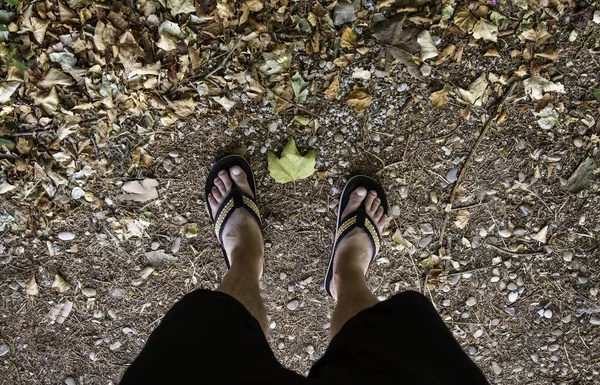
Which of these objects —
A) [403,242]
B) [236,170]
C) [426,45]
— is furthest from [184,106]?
[403,242]

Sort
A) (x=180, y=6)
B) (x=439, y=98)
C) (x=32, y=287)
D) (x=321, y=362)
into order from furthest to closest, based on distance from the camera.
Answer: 1. (x=32, y=287)
2. (x=439, y=98)
3. (x=180, y=6)
4. (x=321, y=362)

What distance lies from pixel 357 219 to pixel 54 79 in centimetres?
166

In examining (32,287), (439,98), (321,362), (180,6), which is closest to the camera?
(321,362)

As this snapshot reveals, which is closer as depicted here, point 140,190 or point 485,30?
point 485,30

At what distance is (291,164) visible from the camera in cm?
211

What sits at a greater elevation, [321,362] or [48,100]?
[48,100]

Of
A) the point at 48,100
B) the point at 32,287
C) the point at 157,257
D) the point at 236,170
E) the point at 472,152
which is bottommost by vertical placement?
the point at 32,287

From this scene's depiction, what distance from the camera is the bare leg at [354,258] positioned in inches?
78.9

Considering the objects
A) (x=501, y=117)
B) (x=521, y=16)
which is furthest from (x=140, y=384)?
(x=521, y=16)

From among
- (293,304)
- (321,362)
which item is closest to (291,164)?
(293,304)

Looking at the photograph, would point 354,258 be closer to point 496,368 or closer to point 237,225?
point 237,225

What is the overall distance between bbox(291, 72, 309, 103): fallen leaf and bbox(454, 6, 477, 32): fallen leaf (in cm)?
80

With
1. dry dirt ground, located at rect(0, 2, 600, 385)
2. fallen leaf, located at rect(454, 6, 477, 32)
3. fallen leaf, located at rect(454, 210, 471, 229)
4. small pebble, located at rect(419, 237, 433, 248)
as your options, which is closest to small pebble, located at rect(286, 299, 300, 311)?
dry dirt ground, located at rect(0, 2, 600, 385)

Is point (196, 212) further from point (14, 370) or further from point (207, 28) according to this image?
point (14, 370)
